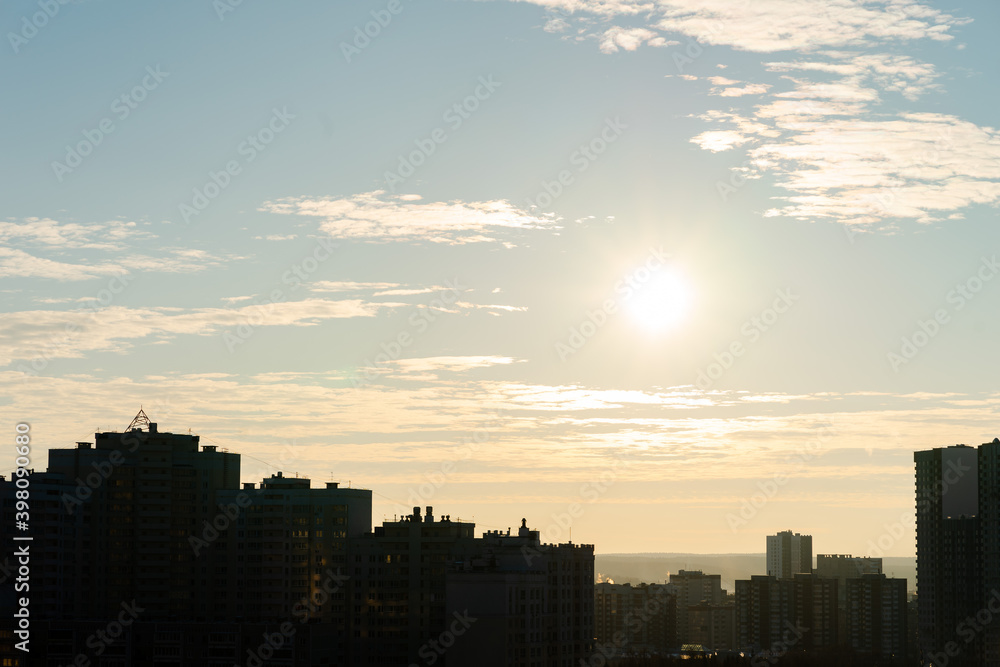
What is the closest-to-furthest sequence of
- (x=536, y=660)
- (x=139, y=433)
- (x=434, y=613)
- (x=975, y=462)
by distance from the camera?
(x=536, y=660) → (x=434, y=613) → (x=139, y=433) → (x=975, y=462)

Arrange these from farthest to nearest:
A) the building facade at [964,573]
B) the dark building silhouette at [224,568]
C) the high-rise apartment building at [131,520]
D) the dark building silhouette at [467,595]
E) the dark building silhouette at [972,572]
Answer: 1. the building facade at [964,573]
2. the dark building silhouette at [972,572]
3. the high-rise apartment building at [131,520]
4. the dark building silhouette at [224,568]
5. the dark building silhouette at [467,595]

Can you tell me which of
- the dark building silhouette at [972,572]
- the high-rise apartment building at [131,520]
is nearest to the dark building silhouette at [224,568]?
the high-rise apartment building at [131,520]

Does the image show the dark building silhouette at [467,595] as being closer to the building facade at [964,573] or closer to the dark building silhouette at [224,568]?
the dark building silhouette at [224,568]

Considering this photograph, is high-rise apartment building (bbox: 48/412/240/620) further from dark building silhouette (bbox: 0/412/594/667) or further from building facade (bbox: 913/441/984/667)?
building facade (bbox: 913/441/984/667)

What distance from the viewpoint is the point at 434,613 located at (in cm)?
14975

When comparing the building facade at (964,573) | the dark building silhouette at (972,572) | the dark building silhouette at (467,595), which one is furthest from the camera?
the building facade at (964,573)

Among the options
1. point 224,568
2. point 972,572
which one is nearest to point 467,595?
point 224,568

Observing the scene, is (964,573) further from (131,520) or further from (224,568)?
(131,520)

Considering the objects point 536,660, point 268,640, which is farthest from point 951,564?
point 268,640

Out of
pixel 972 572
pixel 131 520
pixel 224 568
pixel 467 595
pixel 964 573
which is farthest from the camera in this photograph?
pixel 964 573

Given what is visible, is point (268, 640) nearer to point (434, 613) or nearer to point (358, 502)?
point (434, 613)

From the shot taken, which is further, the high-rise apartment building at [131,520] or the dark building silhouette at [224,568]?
the high-rise apartment building at [131,520]

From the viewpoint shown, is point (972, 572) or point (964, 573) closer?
point (972, 572)

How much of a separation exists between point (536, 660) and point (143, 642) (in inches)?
1548
